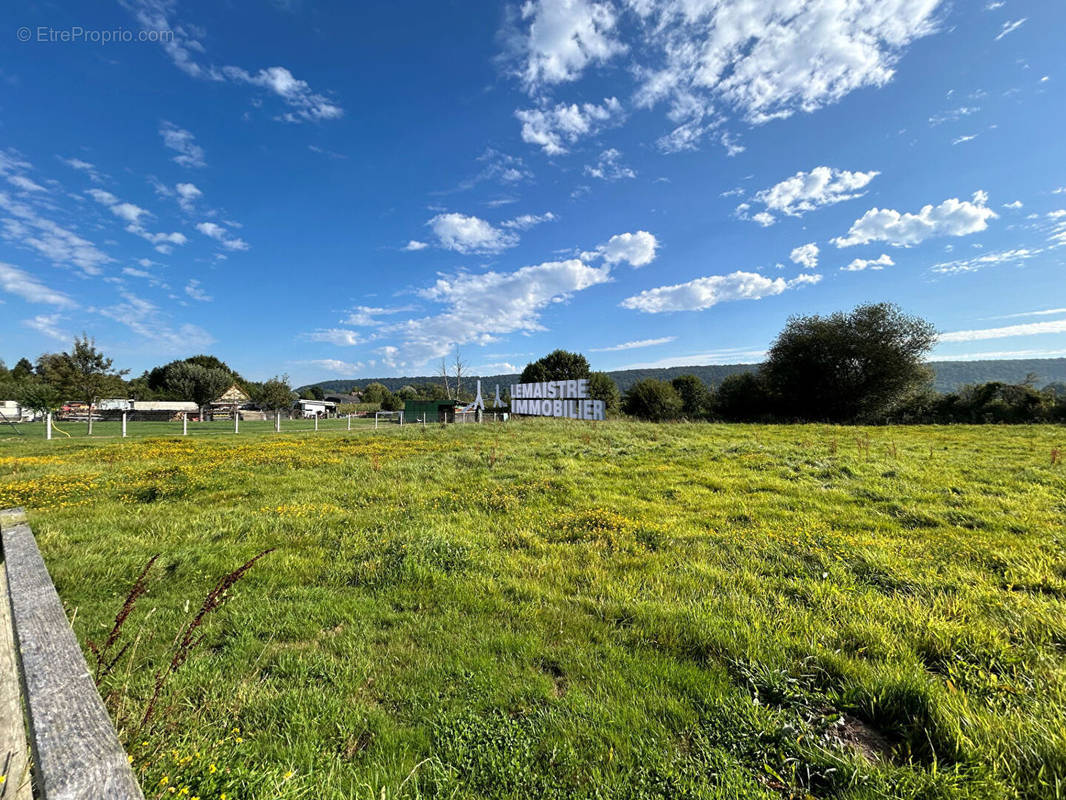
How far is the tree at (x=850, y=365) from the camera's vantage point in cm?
3127

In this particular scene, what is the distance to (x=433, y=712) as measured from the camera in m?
2.57

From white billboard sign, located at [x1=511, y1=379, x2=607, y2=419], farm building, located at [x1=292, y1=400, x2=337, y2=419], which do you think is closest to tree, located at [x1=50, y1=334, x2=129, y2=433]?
white billboard sign, located at [x1=511, y1=379, x2=607, y2=419]

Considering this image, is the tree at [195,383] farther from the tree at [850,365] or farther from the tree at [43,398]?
the tree at [850,365]

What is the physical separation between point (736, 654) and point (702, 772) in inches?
44.9

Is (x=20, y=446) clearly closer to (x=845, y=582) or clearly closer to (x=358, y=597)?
(x=358, y=597)

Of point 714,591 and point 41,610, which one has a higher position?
point 41,610

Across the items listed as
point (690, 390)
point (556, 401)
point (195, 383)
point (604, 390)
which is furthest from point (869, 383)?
point (195, 383)

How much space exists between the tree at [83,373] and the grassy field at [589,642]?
86.5 feet

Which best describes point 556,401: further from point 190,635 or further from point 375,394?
point 375,394

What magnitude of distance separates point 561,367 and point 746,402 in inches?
1141

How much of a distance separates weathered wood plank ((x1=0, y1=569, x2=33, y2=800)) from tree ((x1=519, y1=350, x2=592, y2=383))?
58.7 metres

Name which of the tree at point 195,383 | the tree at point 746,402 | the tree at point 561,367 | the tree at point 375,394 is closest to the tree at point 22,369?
the tree at point 195,383

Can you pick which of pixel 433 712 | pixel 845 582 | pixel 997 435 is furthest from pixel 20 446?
pixel 997 435

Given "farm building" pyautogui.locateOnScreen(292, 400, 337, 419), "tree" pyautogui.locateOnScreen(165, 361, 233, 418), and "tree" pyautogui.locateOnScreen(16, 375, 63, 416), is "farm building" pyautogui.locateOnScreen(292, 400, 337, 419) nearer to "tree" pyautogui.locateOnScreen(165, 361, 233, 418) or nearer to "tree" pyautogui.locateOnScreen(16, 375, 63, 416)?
"tree" pyautogui.locateOnScreen(165, 361, 233, 418)
